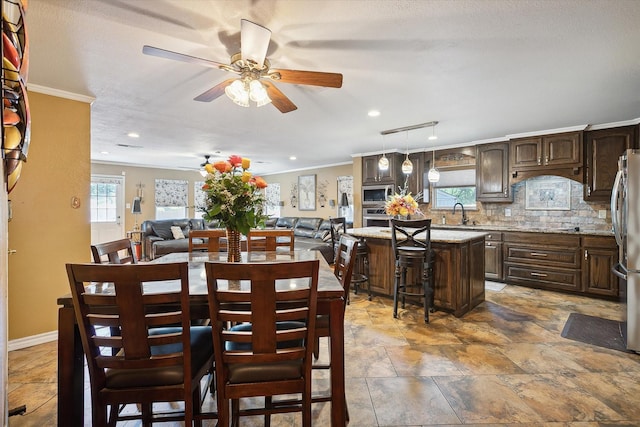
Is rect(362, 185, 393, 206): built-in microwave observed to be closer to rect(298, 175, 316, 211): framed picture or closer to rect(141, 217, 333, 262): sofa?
rect(141, 217, 333, 262): sofa

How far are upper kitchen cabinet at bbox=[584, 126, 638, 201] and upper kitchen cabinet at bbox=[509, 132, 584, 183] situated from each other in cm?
13

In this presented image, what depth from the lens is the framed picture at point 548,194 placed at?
458 centimetres

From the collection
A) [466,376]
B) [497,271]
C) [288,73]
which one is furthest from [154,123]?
[497,271]

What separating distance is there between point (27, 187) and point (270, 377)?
9.83ft

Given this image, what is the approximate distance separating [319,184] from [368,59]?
6299 millimetres

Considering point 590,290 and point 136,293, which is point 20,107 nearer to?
point 136,293

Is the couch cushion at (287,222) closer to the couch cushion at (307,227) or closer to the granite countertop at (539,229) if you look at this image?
the couch cushion at (307,227)

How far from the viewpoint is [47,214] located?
283 cm

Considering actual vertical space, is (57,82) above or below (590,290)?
above

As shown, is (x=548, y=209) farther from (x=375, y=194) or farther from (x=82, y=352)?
(x=82, y=352)

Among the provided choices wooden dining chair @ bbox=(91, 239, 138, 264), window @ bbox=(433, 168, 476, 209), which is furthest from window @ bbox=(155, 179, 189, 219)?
wooden dining chair @ bbox=(91, 239, 138, 264)

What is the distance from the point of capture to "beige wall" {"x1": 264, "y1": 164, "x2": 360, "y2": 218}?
26.5ft

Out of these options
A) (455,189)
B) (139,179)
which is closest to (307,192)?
(455,189)

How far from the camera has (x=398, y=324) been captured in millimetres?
3117
